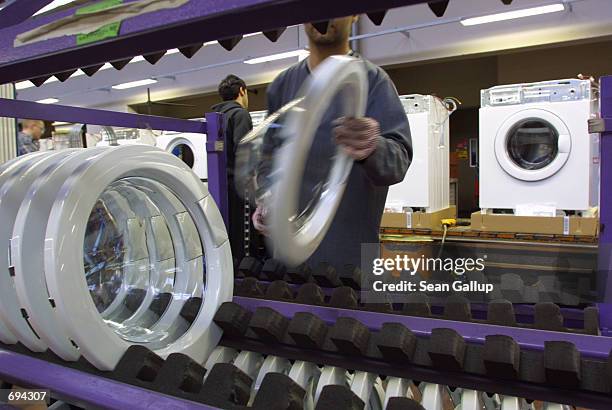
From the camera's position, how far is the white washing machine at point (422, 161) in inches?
147

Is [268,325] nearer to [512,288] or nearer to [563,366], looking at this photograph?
[563,366]

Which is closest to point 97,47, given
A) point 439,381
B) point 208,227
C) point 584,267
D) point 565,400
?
point 208,227

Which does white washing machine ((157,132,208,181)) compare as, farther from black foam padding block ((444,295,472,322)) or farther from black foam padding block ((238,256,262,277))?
black foam padding block ((444,295,472,322))

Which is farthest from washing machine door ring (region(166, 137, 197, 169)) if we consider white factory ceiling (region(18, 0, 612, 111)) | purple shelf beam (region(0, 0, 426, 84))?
purple shelf beam (region(0, 0, 426, 84))

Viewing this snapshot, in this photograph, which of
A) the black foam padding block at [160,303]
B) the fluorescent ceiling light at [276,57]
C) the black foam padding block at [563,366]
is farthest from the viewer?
the fluorescent ceiling light at [276,57]

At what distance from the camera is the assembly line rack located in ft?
1.82

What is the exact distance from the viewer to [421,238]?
12.0 feet

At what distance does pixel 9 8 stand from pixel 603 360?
1.20m

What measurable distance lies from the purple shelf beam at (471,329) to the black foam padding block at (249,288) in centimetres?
16

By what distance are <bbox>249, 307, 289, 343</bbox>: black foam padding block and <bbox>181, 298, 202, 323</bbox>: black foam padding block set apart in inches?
7.2

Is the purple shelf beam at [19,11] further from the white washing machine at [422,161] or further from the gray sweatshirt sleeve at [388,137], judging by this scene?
the white washing machine at [422,161]

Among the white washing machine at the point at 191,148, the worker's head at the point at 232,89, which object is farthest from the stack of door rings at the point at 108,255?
the white washing machine at the point at 191,148

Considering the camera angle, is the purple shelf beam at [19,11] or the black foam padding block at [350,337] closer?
the purple shelf beam at [19,11]

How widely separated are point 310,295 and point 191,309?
0.96 feet
